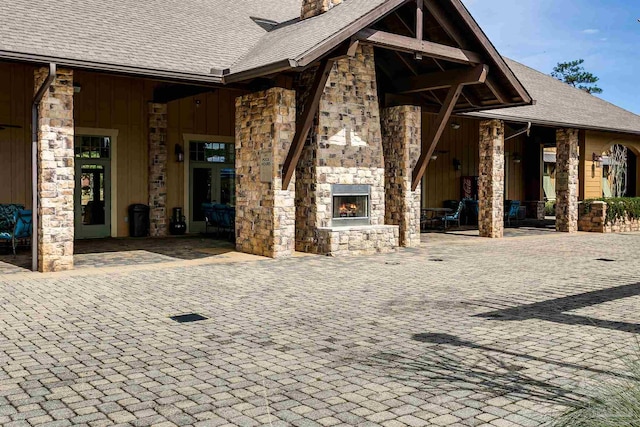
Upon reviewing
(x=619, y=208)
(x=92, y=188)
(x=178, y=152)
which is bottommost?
(x=619, y=208)

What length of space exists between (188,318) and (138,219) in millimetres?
9752

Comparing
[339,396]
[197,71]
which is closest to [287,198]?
[197,71]

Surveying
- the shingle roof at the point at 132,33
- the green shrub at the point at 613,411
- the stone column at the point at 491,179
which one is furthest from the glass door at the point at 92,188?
the green shrub at the point at 613,411

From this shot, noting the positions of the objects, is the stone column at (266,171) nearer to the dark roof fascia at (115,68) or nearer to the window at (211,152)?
the dark roof fascia at (115,68)

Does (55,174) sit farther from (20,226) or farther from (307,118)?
(307,118)

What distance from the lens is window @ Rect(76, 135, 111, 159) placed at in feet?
49.7

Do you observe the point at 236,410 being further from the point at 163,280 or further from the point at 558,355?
the point at 163,280

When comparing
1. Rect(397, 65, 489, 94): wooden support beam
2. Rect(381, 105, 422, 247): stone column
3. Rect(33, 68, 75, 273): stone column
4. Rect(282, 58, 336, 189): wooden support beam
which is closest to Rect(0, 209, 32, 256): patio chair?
Rect(33, 68, 75, 273): stone column

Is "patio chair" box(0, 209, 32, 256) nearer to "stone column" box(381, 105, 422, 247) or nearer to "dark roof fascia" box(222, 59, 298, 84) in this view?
"dark roof fascia" box(222, 59, 298, 84)

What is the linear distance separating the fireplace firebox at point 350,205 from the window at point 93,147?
21.5 ft

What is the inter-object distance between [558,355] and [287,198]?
7385 millimetres

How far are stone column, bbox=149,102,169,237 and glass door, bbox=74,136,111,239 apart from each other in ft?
3.64

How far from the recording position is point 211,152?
17625 millimetres

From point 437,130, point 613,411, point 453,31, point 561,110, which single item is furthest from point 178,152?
point 613,411
